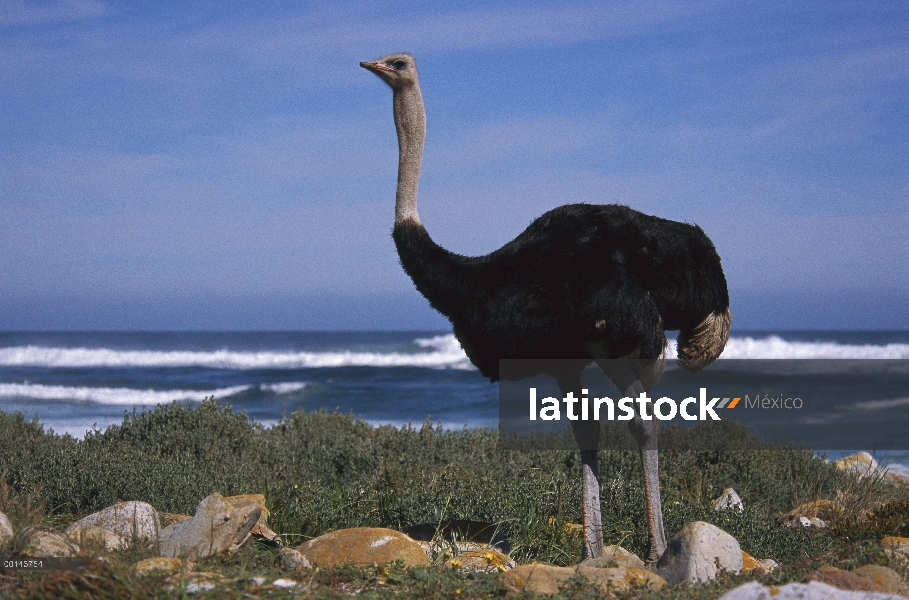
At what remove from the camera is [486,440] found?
31.6 ft

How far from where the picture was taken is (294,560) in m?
4.36

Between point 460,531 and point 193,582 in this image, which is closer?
point 193,582

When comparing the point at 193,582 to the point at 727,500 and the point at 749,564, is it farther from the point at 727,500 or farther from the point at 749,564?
the point at 727,500

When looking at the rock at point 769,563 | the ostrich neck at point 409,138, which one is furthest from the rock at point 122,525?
the rock at point 769,563

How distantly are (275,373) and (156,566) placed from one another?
28.4 metres

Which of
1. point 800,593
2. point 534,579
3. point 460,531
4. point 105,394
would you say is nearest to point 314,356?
point 105,394

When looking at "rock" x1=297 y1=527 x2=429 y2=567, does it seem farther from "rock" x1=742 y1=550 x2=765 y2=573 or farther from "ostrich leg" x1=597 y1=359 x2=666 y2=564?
"rock" x1=742 y1=550 x2=765 y2=573

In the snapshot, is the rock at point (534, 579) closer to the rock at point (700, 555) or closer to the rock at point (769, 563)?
the rock at point (700, 555)

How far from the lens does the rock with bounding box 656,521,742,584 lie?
4.45 meters

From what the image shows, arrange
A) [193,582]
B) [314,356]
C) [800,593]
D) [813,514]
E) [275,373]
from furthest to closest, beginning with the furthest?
[314,356], [275,373], [813,514], [193,582], [800,593]

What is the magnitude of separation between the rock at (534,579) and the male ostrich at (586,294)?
1.02 m

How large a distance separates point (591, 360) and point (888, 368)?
83.3ft

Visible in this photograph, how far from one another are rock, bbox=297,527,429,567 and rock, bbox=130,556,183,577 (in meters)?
0.69

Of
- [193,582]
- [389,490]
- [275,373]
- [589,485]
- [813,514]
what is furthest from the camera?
[275,373]
